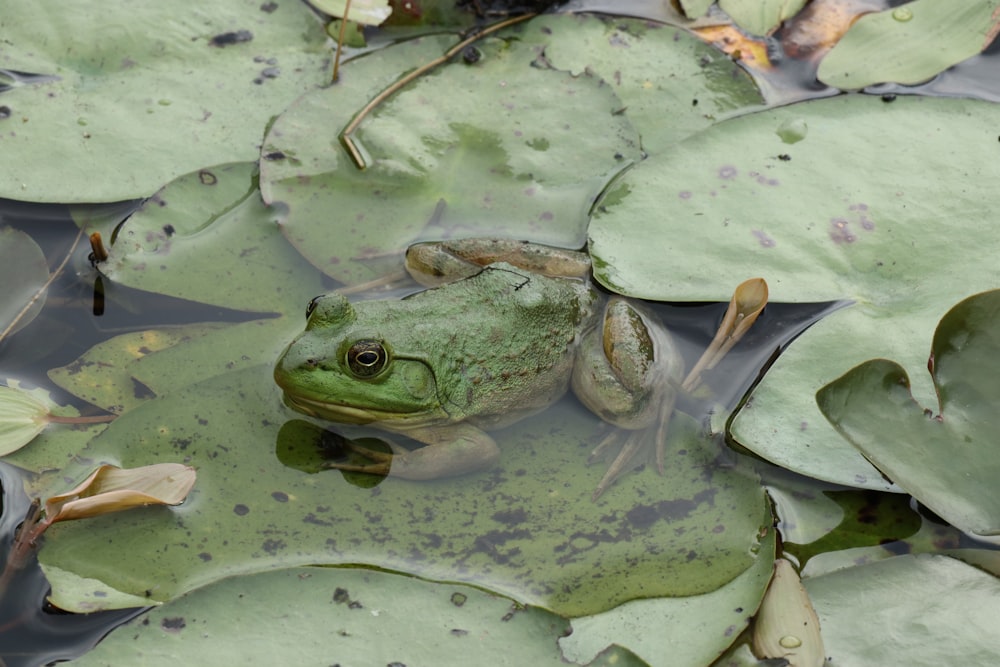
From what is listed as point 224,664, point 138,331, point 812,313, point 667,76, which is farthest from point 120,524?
point 667,76

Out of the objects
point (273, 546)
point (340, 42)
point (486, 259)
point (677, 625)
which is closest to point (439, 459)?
point (273, 546)

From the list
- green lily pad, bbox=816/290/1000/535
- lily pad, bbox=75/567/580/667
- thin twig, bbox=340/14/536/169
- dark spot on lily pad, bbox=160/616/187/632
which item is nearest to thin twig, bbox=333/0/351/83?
thin twig, bbox=340/14/536/169

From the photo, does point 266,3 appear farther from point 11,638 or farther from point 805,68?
point 11,638

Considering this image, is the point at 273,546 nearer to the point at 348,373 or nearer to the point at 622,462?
the point at 348,373

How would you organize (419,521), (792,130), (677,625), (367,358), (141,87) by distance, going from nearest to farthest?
(677,625) → (419,521) → (367,358) → (792,130) → (141,87)

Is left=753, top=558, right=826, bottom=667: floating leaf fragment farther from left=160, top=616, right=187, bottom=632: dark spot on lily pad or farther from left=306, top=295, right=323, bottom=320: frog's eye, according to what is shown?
left=306, top=295, right=323, bottom=320: frog's eye

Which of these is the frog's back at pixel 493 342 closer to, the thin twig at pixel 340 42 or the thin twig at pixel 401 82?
the thin twig at pixel 401 82
